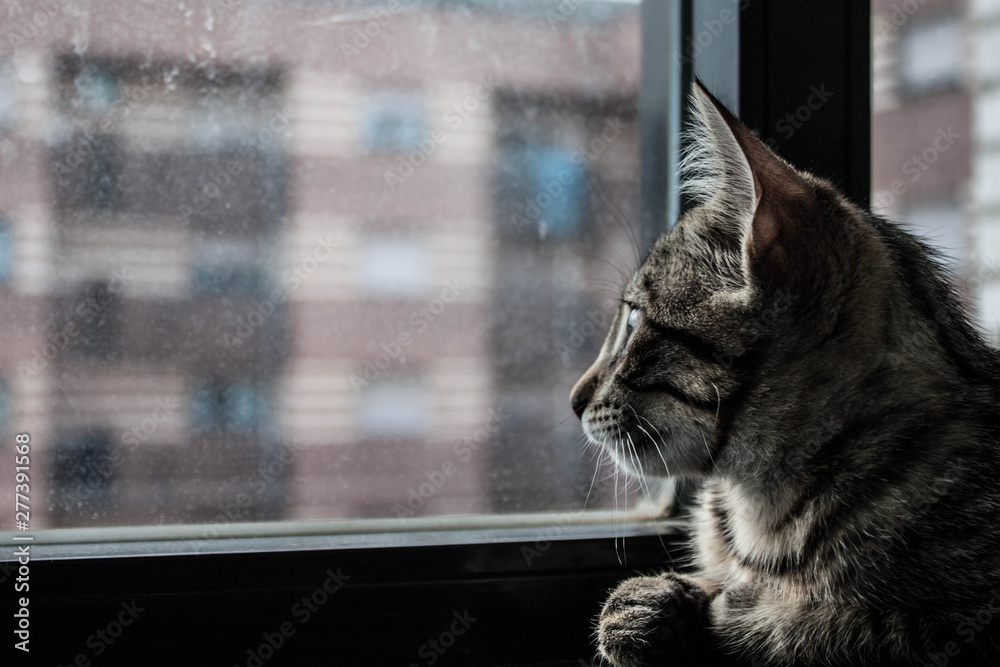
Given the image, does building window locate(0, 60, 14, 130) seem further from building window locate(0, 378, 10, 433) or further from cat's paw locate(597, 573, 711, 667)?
cat's paw locate(597, 573, 711, 667)

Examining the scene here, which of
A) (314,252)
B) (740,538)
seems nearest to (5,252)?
(314,252)

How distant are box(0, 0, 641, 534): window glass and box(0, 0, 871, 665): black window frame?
6cm

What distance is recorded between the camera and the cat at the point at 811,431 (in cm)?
75

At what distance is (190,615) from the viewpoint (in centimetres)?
90

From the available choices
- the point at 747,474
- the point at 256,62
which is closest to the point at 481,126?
the point at 256,62

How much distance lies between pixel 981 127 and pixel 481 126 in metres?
1.01

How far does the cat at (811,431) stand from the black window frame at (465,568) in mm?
165

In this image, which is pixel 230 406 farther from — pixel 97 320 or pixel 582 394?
pixel 582 394

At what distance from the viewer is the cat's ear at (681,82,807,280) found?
0.79m

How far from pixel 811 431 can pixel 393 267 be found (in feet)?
1.91

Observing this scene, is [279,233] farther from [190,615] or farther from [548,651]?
[548,651]

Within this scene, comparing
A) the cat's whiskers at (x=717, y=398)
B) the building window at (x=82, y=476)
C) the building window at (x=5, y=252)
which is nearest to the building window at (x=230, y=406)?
the building window at (x=82, y=476)

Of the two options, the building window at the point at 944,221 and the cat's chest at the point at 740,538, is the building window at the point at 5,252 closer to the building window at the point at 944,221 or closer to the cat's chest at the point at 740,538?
the cat's chest at the point at 740,538

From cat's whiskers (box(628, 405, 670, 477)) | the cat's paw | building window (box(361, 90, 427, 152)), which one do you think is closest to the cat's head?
cat's whiskers (box(628, 405, 670, 477))
